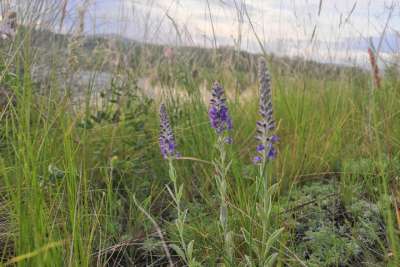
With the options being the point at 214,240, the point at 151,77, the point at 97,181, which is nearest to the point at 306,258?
the point at 214,240

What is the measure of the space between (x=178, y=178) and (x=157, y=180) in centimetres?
16

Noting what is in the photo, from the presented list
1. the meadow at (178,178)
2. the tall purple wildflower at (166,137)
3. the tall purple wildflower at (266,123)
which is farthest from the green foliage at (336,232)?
the tall purple wildflower at (166,137)

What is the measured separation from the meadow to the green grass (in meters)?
0.01

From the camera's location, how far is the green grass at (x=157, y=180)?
1.74 meters

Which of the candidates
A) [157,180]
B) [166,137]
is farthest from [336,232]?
[157,180]

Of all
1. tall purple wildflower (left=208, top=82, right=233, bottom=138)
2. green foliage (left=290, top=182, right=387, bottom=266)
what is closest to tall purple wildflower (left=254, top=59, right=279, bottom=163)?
tall purple wildflower (left=208, top=82, right=233, bottom=138)

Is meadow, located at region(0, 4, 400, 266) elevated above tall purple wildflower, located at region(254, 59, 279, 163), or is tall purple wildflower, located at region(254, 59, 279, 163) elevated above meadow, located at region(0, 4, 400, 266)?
tall purple wildflower, located at region(254, 59, 279, 163)

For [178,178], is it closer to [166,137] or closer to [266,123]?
[166,137]

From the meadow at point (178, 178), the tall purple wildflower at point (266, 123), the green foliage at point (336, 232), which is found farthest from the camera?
the green foliage at point (336, 232)

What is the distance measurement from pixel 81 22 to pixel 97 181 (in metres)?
1.28

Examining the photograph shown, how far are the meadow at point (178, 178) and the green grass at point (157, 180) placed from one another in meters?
0.01

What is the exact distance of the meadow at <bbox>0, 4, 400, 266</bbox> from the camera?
1676 mm

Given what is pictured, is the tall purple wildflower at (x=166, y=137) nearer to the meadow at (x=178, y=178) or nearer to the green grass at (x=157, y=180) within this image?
the meadow at (x=178, y=178)

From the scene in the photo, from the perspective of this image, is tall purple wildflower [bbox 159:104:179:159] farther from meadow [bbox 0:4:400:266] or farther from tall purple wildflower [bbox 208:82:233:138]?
tall purple wildflower [bbox 208:82:233:138]
